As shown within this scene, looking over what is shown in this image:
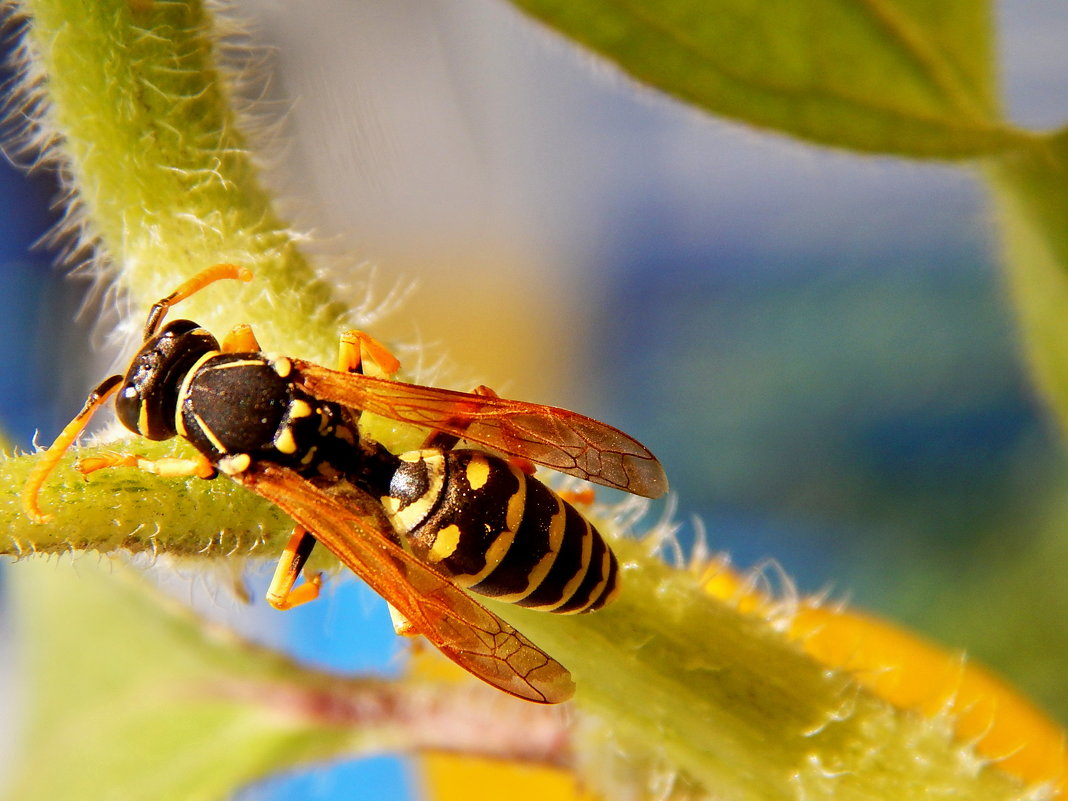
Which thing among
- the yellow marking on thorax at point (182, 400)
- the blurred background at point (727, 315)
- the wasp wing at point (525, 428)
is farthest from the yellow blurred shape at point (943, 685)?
the blurred background at point (727, 315)

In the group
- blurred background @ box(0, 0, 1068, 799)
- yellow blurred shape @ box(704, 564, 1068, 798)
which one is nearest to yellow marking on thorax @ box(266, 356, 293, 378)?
yellow blurred shape @ box(704, 564, 1068, 798)

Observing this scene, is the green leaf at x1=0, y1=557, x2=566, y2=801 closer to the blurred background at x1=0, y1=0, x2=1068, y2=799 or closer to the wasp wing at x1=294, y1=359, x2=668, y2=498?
the wasp wing at x1=294, y1=359, x2=668, y2=498

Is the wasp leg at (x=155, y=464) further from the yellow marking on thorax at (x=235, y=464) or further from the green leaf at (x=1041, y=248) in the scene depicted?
the green leaf at (x=1041, y=248)

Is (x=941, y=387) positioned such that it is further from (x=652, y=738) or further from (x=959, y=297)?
(x=652, y=738)

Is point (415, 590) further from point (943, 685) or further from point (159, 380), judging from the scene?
point (943, 685)

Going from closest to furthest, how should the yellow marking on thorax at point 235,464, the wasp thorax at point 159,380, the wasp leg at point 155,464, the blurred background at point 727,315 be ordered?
the wasp leg at point 155,464 < the yellow marking on thorax at point 235,464 < the wasp thorax at point 159,380 < the blurred background at point 727,315
